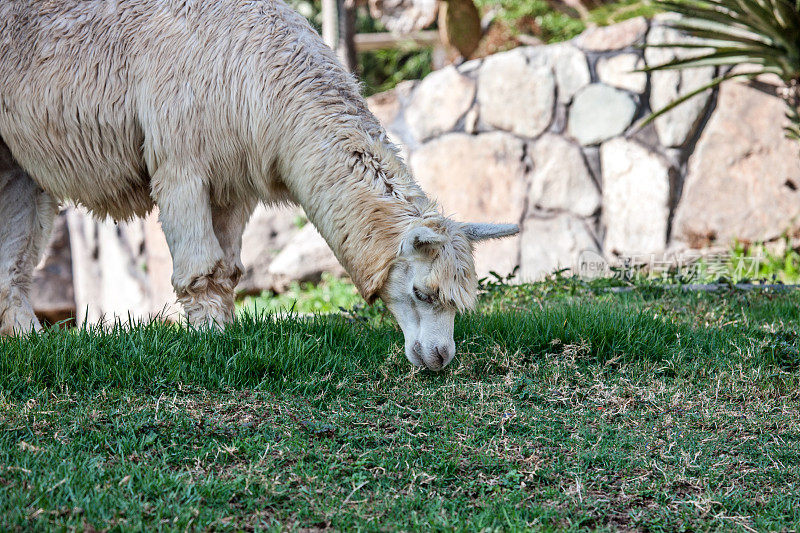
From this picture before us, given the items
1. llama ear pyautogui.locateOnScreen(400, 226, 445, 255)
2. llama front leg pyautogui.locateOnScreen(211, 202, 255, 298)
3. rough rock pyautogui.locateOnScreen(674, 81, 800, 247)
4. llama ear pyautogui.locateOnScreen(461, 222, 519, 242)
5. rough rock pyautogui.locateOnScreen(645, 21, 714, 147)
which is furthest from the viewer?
rough rock pyautogui.locateOnScreen(645, 21, 714, 147)

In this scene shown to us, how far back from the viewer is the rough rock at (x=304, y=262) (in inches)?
360

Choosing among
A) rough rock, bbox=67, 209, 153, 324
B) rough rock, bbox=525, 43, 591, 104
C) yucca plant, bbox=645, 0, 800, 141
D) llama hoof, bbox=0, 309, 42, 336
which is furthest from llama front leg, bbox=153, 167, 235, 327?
rough rock, bbox=67, 209, 153, 324

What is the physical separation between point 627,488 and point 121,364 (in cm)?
226

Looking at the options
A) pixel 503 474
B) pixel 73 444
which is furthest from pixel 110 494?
pixel 503 474

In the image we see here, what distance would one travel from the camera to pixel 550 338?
170 inches

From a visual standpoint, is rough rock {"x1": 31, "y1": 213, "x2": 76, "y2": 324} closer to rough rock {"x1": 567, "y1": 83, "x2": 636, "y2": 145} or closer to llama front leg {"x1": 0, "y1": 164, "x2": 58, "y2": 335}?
llama front leg {"x1": 0, "y1": 164, "x2": 58, "y2": 335}

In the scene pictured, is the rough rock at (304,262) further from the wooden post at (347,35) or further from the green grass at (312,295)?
the wooden post at (347,35)

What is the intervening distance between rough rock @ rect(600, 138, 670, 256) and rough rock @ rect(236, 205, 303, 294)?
3581 mm

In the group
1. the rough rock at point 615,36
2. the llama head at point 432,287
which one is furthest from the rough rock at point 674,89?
the llama head at point 432,287

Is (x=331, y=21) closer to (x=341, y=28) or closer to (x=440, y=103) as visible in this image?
(x=341, y=28)

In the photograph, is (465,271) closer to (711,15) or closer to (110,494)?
(110,494)

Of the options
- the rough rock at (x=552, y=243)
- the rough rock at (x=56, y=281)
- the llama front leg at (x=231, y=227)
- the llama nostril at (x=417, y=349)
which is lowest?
the rough rock at (x=56, y=281)

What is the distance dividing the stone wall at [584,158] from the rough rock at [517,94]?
12 millimetres

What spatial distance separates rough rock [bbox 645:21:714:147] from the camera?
310 inches
